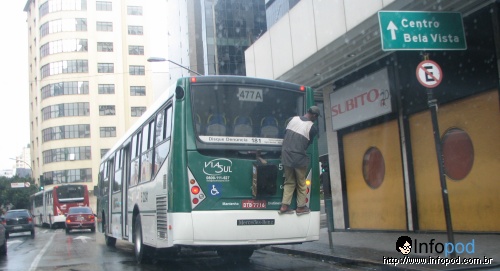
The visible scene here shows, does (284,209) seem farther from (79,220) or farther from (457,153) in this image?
(79,220)

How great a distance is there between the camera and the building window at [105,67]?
6775 cm

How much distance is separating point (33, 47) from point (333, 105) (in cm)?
7138

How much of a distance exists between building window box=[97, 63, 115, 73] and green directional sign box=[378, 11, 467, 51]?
6361 cm

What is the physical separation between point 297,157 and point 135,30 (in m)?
65.5

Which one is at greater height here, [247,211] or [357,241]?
[247,211]

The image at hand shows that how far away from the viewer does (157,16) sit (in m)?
71.5

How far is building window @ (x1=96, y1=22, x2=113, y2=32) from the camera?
6825cm

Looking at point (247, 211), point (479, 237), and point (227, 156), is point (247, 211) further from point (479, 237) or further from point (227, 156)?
point (479, 237)

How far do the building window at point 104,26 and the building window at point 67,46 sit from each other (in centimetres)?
261

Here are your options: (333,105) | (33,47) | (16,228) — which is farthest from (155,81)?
(333,105)

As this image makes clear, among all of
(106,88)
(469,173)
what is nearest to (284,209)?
(469,173)

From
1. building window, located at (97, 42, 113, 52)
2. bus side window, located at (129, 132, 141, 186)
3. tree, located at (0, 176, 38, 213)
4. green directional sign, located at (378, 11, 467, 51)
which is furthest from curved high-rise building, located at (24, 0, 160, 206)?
green directional sign, located at (378, 11, 467, 51)

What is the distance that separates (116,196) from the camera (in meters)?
13.7

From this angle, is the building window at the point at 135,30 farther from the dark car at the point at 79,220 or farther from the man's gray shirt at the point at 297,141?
the man's gray shirt at the point at 297,141
